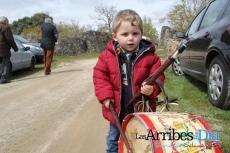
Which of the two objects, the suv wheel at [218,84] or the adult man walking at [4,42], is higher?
the adult man walking at [4,42]

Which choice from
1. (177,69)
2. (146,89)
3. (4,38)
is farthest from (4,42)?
(146,89)

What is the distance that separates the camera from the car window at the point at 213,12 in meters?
5.13

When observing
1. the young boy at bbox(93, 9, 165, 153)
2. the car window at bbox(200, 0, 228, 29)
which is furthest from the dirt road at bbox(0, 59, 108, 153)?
the car window at bbox(200, 0, 228, 29)

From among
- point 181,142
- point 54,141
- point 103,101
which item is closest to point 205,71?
point 54,141

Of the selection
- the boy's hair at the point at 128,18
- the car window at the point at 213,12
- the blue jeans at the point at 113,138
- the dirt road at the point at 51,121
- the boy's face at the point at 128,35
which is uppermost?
the car window at the point at 213,12

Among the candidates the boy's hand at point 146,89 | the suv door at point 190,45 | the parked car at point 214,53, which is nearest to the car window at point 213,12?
the parked car at point 214,53

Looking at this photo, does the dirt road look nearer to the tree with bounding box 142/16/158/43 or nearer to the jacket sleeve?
the jacket sleeve

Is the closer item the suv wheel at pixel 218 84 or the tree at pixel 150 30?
the suv wheel at pixel 218 84

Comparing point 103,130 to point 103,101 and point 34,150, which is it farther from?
point 103,101

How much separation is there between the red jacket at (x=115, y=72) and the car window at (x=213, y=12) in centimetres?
284

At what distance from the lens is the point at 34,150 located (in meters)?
3.80

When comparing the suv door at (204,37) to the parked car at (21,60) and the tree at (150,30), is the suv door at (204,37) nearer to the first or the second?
the parked car at (21,60)

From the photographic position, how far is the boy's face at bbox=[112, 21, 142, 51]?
2545 millimetres

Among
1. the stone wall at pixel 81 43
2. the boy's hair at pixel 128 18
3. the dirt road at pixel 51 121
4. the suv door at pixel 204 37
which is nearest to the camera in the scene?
the boy's hair at pixel 128 18
